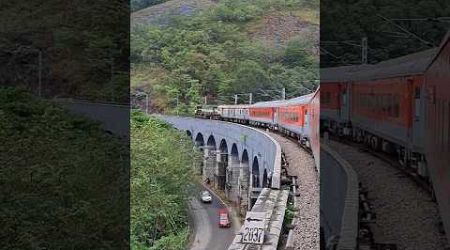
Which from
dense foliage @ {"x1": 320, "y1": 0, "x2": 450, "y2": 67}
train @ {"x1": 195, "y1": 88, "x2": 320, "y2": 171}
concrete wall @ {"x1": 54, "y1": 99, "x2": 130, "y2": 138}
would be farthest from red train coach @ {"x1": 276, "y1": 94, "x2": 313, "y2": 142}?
concrete wall @ {"x1": 54, "y1": 99, "x2": 130, "y2": 138}

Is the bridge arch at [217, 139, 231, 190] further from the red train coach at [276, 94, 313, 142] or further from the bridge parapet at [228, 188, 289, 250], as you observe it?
the red train coach at [276, 94, 313, 142]

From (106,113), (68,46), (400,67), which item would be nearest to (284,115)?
(400,67)

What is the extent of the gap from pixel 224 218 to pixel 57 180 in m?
1.41

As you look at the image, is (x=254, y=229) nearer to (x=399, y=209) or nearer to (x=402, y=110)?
(x=399, y=209)

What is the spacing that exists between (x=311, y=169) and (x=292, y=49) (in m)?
0.63

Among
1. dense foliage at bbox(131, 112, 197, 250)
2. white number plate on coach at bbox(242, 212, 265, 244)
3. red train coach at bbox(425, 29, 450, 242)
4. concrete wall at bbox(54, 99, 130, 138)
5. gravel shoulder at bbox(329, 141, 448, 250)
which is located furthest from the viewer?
concrete wall at bbox(54, 99, 130, 138)

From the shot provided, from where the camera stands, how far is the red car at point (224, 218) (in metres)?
3.51

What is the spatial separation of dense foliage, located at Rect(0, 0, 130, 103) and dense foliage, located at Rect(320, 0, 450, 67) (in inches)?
50.0

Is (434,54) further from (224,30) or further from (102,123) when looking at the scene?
(102,123)

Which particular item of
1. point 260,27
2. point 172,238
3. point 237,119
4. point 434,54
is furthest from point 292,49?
point 172,238

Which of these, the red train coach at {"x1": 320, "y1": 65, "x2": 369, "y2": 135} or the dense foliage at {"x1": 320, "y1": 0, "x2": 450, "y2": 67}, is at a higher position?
the dense foliage at {"x1": 320, "y1": 0, "x2": 450, "y2": 67}

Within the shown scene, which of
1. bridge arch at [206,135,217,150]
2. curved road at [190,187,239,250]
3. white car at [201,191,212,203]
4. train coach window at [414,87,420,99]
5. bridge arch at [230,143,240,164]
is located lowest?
curved road at [190,187,239,250]

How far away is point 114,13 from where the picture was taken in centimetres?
426

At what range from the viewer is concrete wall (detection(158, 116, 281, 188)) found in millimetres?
3625
